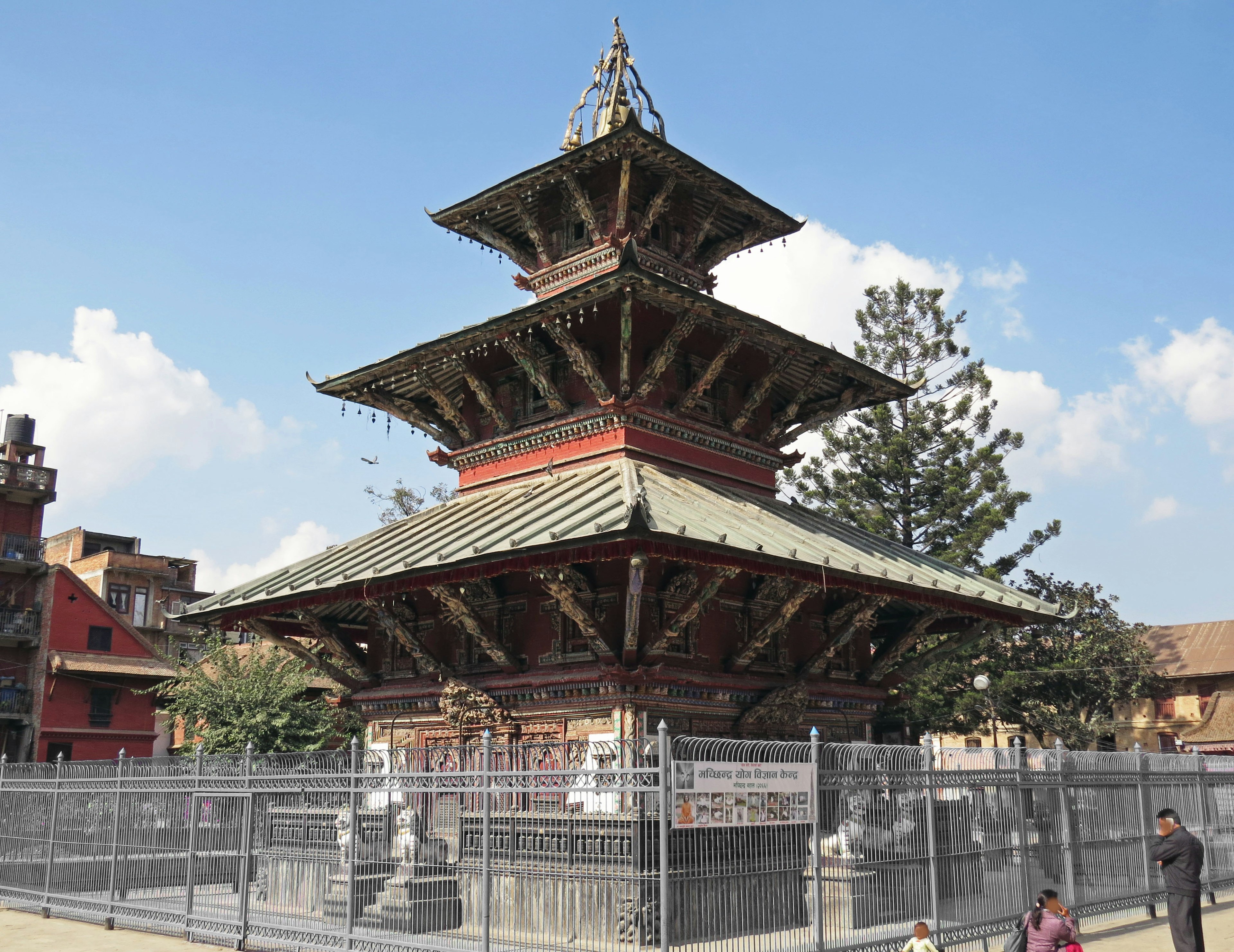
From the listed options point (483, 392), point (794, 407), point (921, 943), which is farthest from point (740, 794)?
point (794, 407)

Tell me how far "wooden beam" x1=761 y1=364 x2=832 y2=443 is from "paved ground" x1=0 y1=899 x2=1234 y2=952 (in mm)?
9032

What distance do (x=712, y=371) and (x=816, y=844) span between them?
824 centimetres

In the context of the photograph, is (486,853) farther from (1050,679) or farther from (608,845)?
(1050,679)

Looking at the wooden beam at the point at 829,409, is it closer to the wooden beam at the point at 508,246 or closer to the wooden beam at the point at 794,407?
the wooden beam at the point at 794,407

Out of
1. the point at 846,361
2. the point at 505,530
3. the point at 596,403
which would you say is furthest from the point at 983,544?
the point at 505,530

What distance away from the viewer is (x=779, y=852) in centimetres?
1064

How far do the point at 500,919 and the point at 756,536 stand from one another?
5.52 meters

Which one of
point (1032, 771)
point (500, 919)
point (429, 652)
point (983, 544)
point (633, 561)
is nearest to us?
point (500, 919)

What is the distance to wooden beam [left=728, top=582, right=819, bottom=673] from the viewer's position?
15.0 m

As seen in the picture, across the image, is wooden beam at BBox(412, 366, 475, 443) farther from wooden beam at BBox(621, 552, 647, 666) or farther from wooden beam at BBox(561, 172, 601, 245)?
wooden beam at BBox(621, 552, 647, 666)

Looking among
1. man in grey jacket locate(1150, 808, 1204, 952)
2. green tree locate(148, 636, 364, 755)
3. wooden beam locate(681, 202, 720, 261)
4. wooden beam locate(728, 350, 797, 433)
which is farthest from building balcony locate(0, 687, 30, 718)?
man in grey jacket locate(1150, 808, 1204, 952)

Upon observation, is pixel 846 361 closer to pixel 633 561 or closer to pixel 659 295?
pixel 659 295

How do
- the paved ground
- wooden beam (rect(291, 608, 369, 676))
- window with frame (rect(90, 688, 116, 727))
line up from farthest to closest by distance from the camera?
window with frame (rect(90, 688, 116, 727)) < wooden beam (rect(291, 608, 369, 676)) < the paved ground

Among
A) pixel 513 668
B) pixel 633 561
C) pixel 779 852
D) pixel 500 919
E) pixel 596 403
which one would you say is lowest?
pixel 500 919
